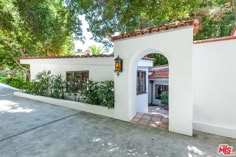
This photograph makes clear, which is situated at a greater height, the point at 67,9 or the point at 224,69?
the point at 67,9

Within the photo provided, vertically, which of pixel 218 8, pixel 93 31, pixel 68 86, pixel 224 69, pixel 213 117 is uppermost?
pixel 218 8

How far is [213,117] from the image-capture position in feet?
20.5

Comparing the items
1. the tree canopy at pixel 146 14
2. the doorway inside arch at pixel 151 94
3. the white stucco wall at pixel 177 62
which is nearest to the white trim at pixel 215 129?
the white stucco wall at pixel 177 62

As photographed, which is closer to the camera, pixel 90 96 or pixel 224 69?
pixel 224 69

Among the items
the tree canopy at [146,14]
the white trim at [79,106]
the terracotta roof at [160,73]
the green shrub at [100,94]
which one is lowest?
the white trim at [79,106]

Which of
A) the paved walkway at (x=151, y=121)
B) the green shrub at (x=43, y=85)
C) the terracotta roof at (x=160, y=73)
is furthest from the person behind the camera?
the terracotta roof at (x=160, y=73)

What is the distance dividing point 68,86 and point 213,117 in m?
8.49

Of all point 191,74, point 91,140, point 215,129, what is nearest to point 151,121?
point 215,129

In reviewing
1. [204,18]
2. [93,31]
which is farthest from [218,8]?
[93,31]

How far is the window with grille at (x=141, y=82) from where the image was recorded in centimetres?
906

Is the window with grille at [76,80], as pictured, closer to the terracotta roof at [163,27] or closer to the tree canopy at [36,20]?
the tree canopy at [36,20]

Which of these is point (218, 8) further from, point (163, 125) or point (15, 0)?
point (15, 0)

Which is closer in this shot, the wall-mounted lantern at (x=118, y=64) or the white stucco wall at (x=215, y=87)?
the white stucco wall at (x=215, y=87)

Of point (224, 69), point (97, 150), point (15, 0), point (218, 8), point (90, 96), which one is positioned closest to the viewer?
point (97, 150)
